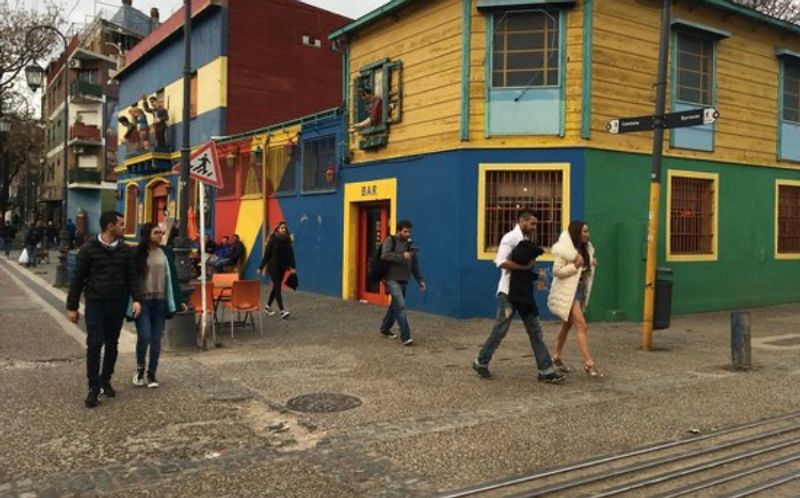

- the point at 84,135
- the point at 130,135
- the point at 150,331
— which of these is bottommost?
the point at 150,331

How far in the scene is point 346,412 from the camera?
20.4ft

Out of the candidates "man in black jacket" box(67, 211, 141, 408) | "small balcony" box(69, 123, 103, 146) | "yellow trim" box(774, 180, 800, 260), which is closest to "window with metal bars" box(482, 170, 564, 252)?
"yellow trim" box(774, 180, 800, 260)

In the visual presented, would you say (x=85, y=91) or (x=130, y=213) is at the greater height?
(x=85, y=91)

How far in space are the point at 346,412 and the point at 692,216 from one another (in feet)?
34.0

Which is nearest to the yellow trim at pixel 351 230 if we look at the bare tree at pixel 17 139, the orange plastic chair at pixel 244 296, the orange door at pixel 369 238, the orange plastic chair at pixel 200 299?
the orange door at pixel 369 238

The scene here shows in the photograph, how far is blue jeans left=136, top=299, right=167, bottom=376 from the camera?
701 cm

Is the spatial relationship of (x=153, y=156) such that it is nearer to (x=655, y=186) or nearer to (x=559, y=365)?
(x=655, y=186)

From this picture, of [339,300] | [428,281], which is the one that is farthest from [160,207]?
[428,281]

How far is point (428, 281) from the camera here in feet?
43.6

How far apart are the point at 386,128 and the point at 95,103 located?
3662 cm

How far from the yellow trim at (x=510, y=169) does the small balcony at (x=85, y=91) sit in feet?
123

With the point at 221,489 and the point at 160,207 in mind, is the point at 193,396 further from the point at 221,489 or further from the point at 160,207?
the point at 160,207

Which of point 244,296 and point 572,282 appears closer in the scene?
point 572,282

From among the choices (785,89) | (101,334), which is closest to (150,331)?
(101,334)
